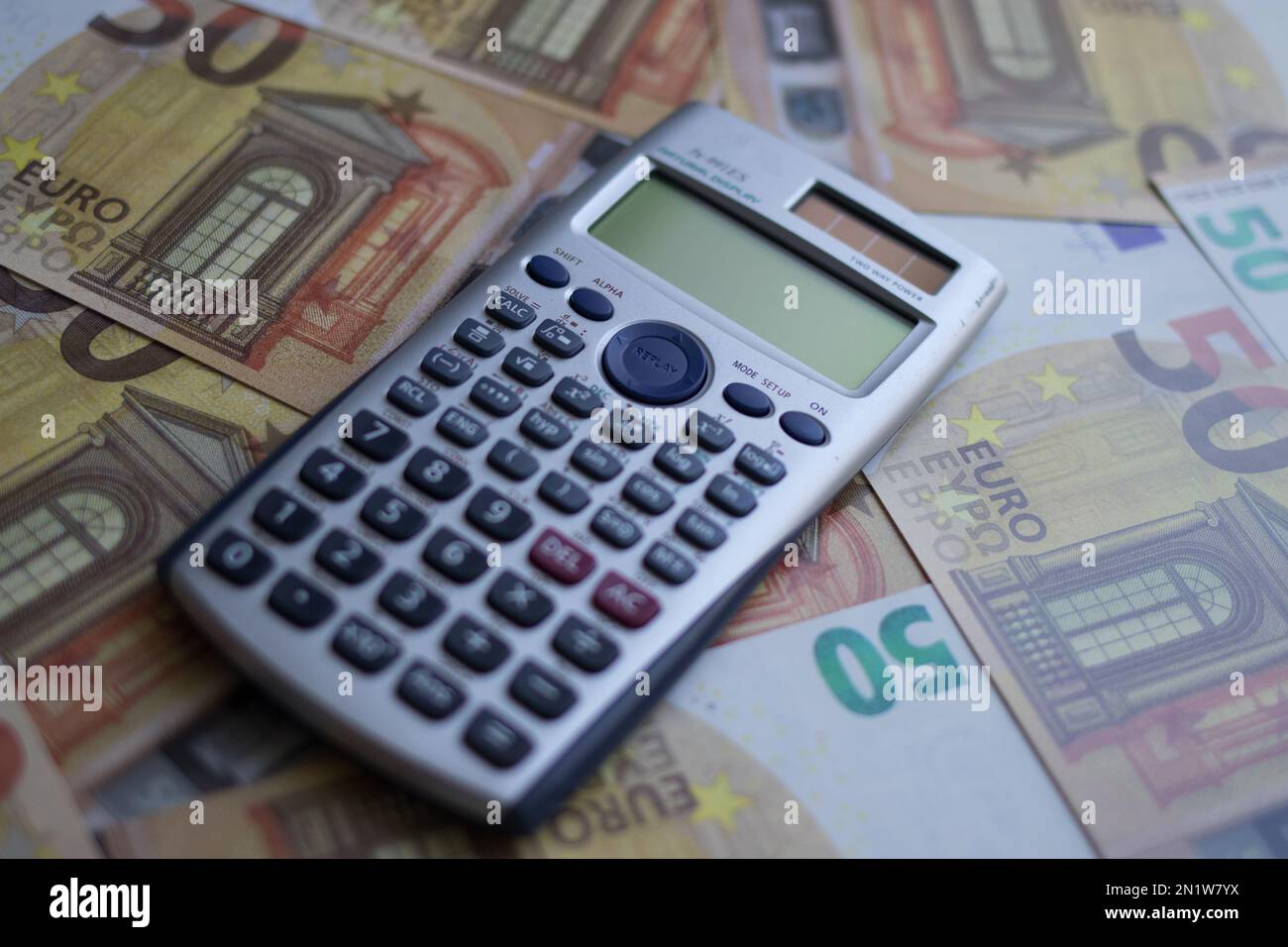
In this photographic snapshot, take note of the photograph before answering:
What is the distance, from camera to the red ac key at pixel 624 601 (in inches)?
16.3

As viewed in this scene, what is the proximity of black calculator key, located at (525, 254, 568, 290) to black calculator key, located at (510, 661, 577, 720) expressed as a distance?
0.56 feet

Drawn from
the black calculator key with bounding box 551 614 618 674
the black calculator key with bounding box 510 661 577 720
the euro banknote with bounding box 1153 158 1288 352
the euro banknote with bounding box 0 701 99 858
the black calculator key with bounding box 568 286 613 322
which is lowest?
the euro banknote with bounding box 0 701 99 858

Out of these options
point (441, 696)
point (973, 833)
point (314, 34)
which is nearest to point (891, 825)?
point (973, 833)

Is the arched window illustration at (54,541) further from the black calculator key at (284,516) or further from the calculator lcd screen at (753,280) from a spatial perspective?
the calculator lcd screen at (753,280)

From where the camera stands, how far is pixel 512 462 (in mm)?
441

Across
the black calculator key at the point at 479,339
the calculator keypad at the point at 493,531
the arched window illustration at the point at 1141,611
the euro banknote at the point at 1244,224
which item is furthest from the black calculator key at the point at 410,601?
the euro banknote at the point at 1244,224

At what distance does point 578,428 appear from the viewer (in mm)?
456

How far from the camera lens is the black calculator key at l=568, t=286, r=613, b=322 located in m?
0.49

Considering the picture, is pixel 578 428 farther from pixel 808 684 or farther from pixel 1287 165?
pixel 1287 165

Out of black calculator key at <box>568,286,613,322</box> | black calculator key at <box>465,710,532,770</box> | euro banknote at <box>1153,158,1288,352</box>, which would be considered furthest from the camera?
euro banknote at <box>1153,158,1288,352</box>

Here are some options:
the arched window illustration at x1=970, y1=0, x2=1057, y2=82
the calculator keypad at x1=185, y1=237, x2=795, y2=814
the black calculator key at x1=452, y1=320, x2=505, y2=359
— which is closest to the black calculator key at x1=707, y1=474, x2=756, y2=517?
the calculator keypad at x1=185, y1=237, x2=795, y2=814

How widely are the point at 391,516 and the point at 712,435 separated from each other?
125 millimetres

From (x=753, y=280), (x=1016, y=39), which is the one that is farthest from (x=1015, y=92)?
(x=753, y=280)

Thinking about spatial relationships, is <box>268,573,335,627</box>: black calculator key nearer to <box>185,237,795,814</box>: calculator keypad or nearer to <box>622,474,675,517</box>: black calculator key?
<box>185,237,795,814</box>: calculator keypad
